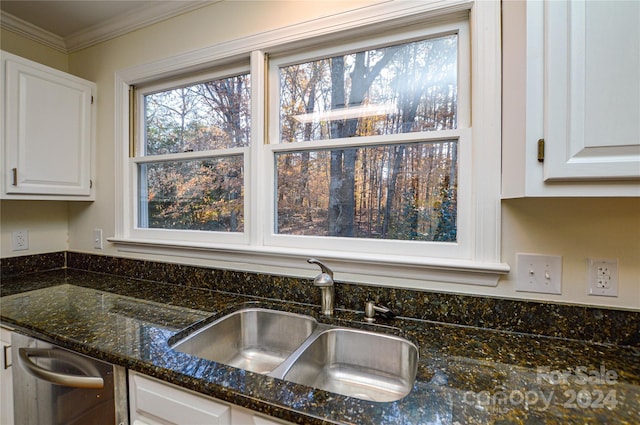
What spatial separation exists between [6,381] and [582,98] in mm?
2191

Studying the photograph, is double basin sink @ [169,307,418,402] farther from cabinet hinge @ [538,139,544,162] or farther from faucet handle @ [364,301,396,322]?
cabinet hinge @ [538,139,544,162]

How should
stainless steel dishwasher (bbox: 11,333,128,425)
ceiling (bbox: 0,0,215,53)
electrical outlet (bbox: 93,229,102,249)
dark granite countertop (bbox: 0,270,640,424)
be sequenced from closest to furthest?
dark granite countertop (bbox: 0,270,640,424)
stainless steel dishwasher (bbox: 11,333,128,425)
ceiling (bbox: 0,0,215,53)
electrical outlet (bbox: 93,229,102,249)

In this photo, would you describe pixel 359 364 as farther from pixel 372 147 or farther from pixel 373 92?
pixel 373 92

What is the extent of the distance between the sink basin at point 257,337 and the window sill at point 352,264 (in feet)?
0.69

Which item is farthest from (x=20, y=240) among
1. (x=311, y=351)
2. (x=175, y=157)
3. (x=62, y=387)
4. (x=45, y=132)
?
(x=311, y=351)

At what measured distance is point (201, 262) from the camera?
62.1 inches

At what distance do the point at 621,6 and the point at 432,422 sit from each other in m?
1.05

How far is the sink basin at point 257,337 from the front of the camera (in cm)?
116

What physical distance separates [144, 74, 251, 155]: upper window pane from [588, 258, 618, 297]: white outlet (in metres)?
1.51

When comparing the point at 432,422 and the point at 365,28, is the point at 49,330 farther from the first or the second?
the point at 365,28

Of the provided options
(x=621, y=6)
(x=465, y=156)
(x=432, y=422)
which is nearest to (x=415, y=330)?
(x=432, y=422)

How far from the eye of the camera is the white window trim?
1.04 metres

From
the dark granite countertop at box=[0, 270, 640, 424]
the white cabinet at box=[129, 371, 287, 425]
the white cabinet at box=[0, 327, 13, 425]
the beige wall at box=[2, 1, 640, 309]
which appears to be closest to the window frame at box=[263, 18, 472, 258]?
the beige wall at box=[2, 1, 640, 309]

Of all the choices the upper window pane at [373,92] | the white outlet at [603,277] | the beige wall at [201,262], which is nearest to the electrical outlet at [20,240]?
the beige wall at [201,262]
